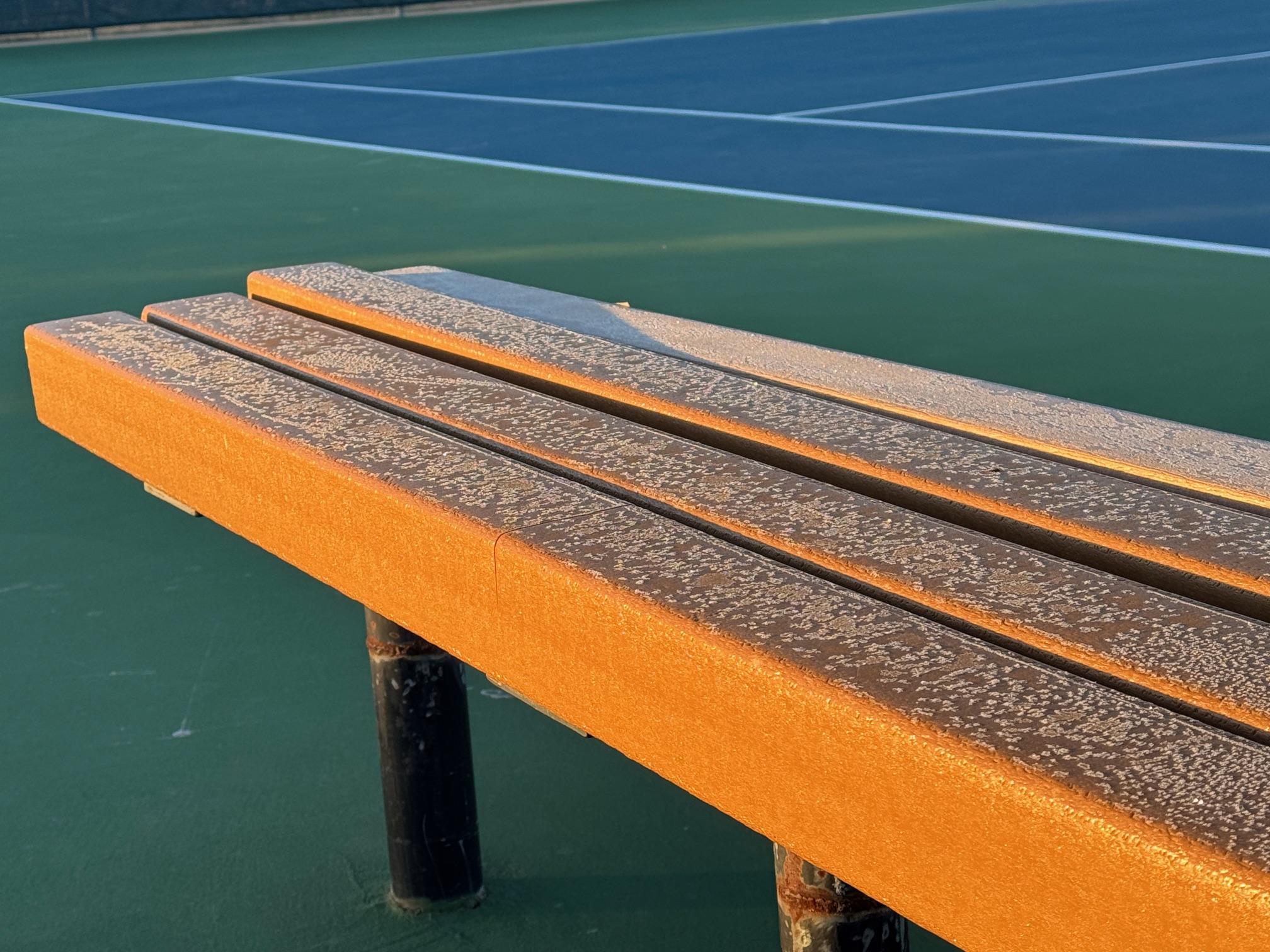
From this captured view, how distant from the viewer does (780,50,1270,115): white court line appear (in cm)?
1045

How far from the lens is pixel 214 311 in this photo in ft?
7.80

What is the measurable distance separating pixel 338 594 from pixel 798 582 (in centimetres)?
216

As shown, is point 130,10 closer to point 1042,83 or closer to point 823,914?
point 1042,83

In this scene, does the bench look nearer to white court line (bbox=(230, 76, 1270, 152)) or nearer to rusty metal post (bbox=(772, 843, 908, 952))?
rusty metal post (bbox=(772, 843, 908, 952))

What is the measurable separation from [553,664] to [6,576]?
243 cm

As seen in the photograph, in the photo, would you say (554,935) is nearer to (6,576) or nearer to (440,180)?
(6,576)

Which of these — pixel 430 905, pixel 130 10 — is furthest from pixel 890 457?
pixel 130 10

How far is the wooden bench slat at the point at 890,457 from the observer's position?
1.27m

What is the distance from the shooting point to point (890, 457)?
1538 mm

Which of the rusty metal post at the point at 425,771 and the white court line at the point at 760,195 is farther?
the white court line at the point at 760,195

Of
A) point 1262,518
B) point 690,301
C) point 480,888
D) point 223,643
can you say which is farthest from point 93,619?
point 690,301

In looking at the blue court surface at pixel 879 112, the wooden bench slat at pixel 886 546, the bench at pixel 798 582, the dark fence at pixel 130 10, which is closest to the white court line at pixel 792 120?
the blue court surface at pixel 879 112

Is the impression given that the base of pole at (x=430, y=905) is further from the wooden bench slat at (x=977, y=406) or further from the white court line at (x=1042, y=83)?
the white court line at (x=1042, y=83)

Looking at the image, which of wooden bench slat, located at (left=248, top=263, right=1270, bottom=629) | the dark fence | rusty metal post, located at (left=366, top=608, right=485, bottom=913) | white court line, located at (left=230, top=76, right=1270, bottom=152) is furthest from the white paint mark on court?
the dark fence
